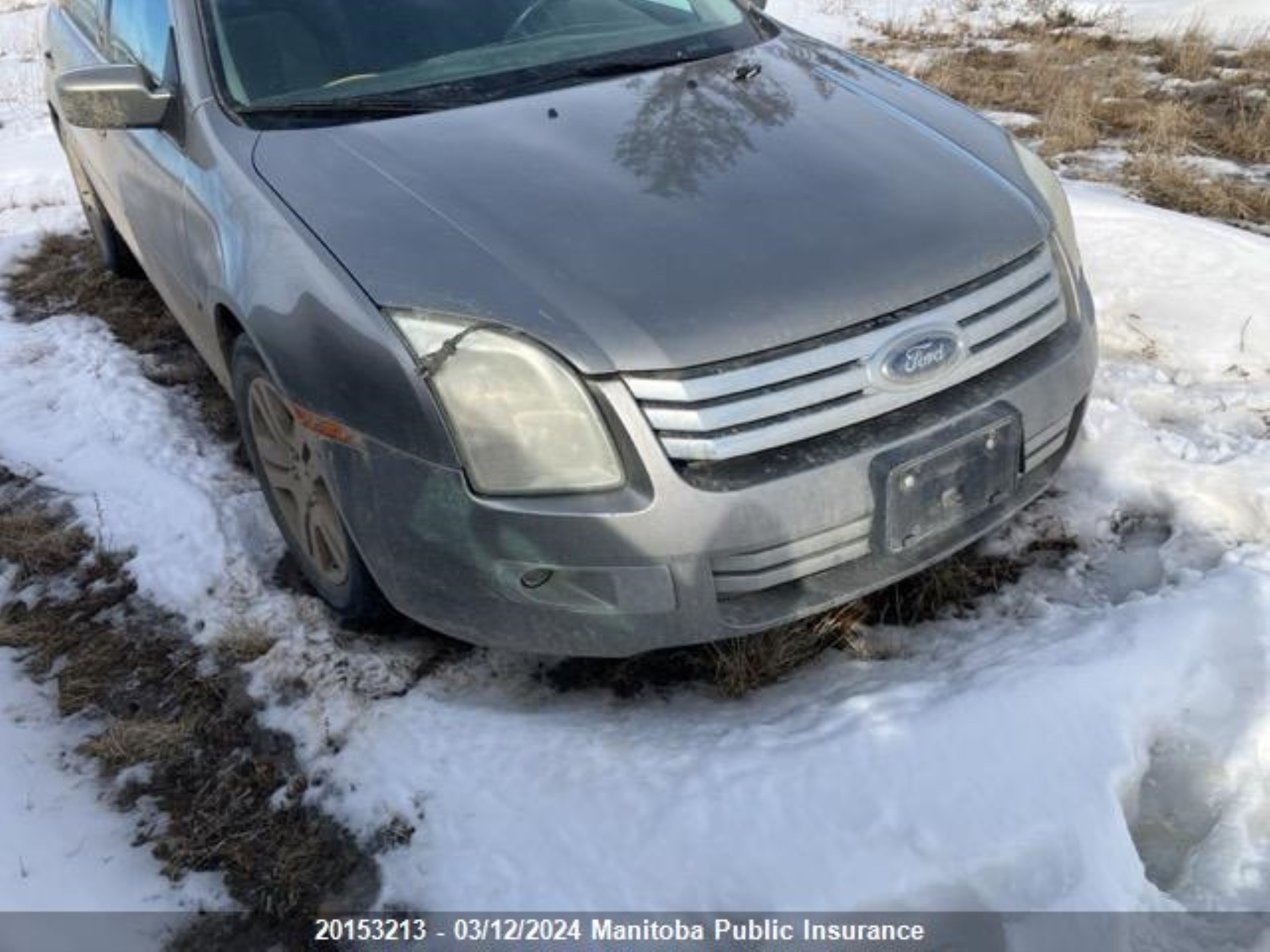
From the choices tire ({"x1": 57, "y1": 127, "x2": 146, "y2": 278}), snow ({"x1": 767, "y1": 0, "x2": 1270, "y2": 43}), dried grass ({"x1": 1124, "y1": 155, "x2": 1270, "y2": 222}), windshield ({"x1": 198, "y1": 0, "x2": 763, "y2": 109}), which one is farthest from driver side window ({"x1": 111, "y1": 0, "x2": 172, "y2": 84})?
snow ({"x1": 767, "y1": 0, "x2": 1270, "y2": 43})

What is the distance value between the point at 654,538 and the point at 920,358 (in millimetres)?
612

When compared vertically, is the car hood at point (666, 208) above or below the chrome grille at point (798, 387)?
above

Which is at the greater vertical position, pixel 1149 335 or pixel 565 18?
pixel 565 18

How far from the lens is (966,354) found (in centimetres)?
209

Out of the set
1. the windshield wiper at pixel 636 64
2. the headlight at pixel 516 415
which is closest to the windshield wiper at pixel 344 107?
the windshield wiper at pixel 636 64

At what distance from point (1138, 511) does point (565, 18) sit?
2017 millimetres

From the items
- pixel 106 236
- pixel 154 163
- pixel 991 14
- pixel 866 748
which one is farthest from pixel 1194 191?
pixel 106 236

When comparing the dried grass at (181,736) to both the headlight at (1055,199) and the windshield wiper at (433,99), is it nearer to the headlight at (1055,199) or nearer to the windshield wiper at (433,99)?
the windshield wiper at (433,99)

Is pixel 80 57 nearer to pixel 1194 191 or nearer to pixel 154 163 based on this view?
pixel 154 163

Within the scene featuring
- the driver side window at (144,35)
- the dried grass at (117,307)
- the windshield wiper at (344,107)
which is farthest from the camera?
the dried grass at (117,307)

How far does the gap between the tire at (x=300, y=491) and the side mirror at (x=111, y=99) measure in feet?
2.30

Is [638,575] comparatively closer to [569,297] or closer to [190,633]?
[569,297]

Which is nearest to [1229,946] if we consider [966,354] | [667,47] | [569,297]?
[966,354]

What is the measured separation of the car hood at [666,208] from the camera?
1942 mm
